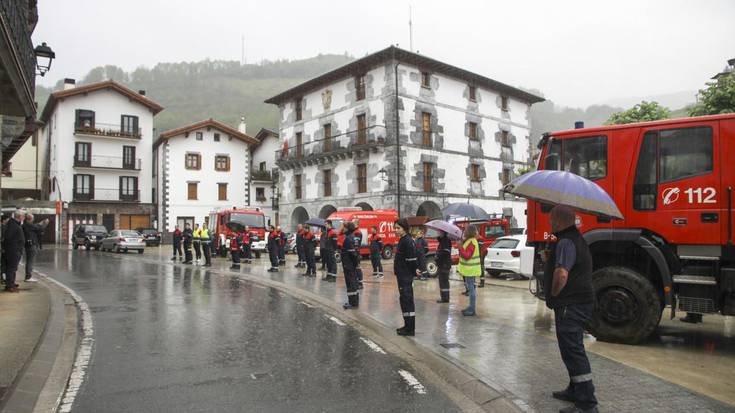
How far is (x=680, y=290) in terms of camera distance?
6973 mm

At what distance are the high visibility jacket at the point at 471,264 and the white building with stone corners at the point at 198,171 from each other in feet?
126

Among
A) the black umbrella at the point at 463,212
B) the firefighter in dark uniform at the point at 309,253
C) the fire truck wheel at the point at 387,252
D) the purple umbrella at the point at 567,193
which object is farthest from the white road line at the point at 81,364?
the fire truck wheel at the point at 387,252

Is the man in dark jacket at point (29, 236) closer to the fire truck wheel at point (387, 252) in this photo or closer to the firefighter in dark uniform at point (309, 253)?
the firefighter in dark uniform at point (309, 253)

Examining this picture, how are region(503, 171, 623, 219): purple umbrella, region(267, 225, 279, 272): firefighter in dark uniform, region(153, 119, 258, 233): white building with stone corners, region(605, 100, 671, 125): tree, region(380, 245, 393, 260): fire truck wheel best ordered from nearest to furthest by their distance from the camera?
region(503, 171, 623, 219): purple umbrella
region(267, 225, 279, 272): firefighter in dark uniform
region(380, 245, 393, 260): fire truck wheel
region(605, 100, 671, 125): tree
region(153, 119, 258, 233): white building with stone corners

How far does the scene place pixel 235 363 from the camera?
20.1 feet

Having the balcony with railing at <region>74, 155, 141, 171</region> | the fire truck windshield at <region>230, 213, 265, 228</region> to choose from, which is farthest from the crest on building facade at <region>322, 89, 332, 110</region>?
the balcony with railing at <region>74, 155, 141, 171</region>

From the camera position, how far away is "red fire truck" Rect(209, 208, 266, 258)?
1048 inches

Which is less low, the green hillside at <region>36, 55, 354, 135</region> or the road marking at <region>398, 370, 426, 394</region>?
the green hillside at <region>36, 55, 354, 135</region>

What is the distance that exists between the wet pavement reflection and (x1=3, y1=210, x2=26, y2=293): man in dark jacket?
3460 mm

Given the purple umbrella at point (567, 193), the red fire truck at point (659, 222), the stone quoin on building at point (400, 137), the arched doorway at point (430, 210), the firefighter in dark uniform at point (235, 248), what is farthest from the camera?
the arched doorway at point (430, 210)

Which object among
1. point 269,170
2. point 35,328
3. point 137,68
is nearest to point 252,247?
point 35,328

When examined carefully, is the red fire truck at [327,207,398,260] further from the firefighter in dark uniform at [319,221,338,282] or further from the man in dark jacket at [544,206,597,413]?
the man in dark jacket at [544,206,597,413]

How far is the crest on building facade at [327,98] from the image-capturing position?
35969 millimetres

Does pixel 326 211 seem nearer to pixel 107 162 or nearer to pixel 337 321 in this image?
pixel 107 162
